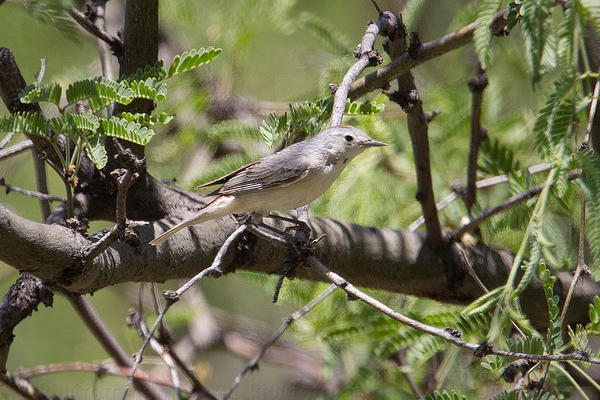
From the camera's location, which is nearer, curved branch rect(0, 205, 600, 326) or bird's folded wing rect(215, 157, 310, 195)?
curved branch rect(0, 205, 600, 326)

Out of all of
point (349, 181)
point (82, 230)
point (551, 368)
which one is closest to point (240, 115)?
point (349, 181)

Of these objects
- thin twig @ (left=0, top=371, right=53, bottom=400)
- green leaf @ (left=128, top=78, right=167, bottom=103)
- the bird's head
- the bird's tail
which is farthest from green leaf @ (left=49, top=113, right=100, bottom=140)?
thin twig @ (left=0, top=371, right=53, bottom=400)

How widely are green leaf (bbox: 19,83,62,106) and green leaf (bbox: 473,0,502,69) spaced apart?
4.25 feet

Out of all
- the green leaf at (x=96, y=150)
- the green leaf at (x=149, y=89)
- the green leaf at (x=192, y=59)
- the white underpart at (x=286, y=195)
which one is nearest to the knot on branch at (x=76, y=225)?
the green leaf at (x=96, y=150)

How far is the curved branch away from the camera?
1.99 m

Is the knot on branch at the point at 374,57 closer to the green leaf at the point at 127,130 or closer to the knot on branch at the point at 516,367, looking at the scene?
the green leaf at the point at 127,130

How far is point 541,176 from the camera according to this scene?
3.59 metres

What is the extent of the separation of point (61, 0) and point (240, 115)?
3.33 metres

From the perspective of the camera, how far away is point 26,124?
205cm

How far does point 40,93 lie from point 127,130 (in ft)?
0.96

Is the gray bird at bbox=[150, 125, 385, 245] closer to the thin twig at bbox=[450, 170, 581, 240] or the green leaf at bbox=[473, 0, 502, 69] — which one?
the thin twig at bbox=[450, 170, 581, 240]

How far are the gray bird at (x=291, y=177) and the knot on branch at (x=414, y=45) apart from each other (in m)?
0.44

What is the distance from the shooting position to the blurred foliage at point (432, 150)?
1.79m

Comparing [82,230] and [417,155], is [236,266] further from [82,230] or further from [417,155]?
[417,155]
